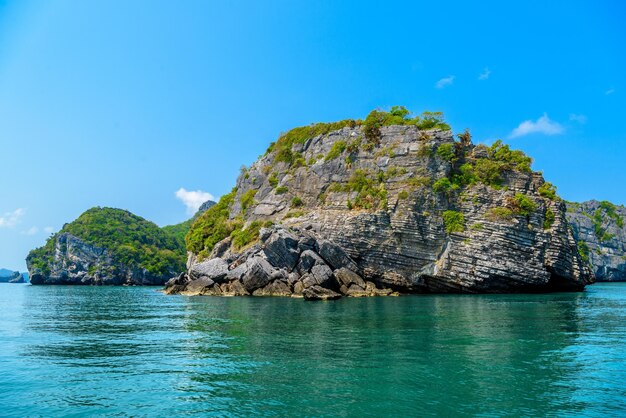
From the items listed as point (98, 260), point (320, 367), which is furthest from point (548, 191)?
point (98, 260)

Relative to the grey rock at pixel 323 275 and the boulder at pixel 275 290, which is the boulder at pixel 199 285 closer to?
the boulder at pixel 275 290

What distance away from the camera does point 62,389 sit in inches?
566

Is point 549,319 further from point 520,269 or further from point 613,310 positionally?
point 520,269

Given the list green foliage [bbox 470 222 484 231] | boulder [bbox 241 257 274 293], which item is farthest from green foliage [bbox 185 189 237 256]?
green foliage [bbox 470 222 484 231]

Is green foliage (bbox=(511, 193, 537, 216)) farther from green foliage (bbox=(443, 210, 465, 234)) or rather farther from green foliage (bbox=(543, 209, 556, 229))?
green foliage (bbox=(443, 210, 465, 234))

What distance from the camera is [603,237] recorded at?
479 feet

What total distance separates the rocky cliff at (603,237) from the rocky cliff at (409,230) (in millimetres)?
88375

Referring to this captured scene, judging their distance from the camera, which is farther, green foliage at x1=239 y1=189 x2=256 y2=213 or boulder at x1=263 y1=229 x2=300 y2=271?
green foliage at x1=239 y1=189 x2=256 y2=213

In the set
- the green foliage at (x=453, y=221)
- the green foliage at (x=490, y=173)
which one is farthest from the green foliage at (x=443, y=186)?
the green foliage at (x=490, y=173)

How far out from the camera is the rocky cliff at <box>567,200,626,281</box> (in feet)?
461

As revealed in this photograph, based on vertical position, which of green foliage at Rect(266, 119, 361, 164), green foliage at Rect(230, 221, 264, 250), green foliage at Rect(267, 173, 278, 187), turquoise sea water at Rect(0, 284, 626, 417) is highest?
green foliage at Rect(266, 119, 361, 164)

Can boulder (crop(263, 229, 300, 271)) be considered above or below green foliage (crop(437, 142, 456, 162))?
below

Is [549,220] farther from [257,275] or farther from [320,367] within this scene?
[320,367]

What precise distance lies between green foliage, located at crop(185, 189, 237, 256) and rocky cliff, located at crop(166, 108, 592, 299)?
752cm
